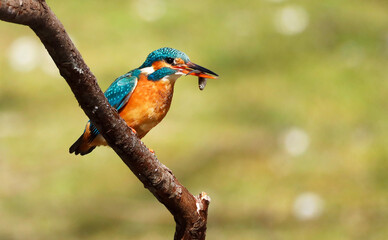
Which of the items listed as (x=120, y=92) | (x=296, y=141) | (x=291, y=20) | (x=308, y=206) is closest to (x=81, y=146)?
(x=120, y=92)

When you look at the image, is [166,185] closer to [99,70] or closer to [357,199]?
[357,199]

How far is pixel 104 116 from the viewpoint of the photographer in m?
1.62

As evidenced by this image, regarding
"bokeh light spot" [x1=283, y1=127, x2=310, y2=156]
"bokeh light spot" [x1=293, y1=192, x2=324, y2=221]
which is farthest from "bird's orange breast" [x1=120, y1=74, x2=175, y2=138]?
"bokeh light spot" [x1=283, y1=127, x2=310, y2=156]

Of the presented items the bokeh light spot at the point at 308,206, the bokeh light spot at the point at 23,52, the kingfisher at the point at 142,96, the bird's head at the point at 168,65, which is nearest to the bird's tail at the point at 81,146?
the kingfisher at the point at 142,96

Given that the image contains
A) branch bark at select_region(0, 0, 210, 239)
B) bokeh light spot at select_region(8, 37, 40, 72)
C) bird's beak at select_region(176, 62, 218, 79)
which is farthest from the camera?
bokeh light spot at select_region(8, 37, 40, 72)

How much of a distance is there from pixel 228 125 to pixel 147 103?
2.80 meters

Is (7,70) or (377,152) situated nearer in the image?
(377,152)

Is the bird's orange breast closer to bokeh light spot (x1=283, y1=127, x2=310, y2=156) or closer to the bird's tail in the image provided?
the bird's tail

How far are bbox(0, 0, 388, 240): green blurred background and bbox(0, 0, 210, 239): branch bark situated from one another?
5.75ft

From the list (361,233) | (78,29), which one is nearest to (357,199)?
(361,233)

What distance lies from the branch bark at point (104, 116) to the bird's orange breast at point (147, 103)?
21 cm

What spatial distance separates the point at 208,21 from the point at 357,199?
95.9 inches

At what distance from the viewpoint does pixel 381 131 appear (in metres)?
4.67

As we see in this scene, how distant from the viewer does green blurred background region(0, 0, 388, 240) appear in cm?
396
